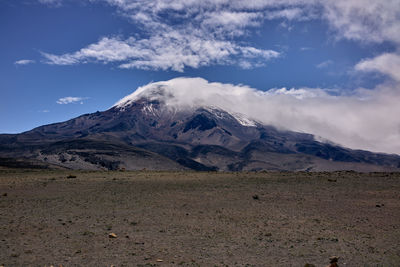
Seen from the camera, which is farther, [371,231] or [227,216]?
[227,216]

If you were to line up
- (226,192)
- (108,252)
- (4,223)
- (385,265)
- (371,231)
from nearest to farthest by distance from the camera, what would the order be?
(385,265) → (108,252) → (371,231) → (4,223) → (226,192)

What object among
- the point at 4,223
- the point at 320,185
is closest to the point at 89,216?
the point at 4,223

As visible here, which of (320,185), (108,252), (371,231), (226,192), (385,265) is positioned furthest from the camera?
(320,185)

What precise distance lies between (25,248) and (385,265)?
14.6 meters

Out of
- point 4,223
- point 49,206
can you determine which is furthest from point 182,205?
point 4,223

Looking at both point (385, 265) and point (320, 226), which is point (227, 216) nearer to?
point (320, 226)

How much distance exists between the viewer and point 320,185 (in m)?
32.5

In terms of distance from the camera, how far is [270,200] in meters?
24.9

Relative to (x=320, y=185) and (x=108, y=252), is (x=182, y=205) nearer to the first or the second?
(x=108, y=252)

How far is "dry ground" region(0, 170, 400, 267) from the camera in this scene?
41.3ft

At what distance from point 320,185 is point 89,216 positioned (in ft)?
76.3

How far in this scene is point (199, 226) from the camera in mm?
17234

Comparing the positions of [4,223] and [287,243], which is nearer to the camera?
[287,243]

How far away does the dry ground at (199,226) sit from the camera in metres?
12.6
